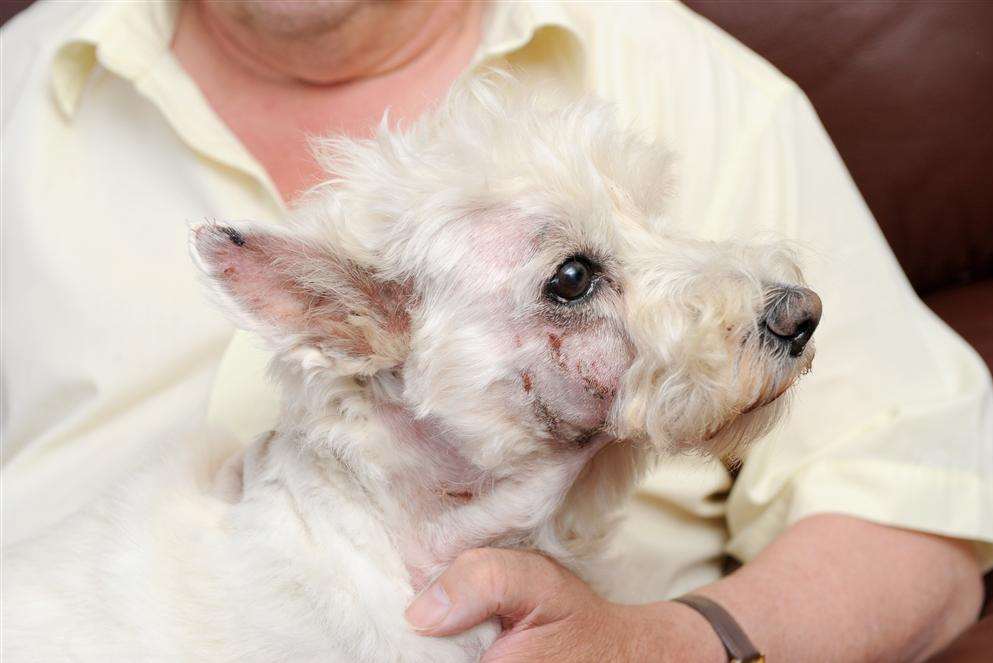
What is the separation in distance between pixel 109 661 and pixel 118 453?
43 centimetres

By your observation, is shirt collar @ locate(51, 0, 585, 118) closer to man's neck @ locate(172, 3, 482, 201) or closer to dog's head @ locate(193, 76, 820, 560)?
man's neck @ locate(172, 3, 482, 201)

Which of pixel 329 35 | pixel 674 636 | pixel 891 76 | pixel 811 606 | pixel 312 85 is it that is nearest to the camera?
pixel 674 636

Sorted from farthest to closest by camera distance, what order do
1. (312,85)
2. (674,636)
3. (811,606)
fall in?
(312,85), (811,606), (674,636)

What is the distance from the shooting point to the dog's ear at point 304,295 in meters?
0.86

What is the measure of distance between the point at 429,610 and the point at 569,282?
293 mm

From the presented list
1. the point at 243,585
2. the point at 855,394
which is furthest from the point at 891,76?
the point at 243,585

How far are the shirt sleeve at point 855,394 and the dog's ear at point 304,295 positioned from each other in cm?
53

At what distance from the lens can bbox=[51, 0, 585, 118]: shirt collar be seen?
133 centimetres

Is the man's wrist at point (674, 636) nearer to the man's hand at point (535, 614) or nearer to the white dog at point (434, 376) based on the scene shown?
the man's hand at point (535, 614)

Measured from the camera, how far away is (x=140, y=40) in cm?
136

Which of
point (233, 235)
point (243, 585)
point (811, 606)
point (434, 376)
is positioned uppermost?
point (233, 235)

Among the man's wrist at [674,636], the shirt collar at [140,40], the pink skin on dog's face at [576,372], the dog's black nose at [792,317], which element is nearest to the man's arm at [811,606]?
the man's wrist at [674,636]

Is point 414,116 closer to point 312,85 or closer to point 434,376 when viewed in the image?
point 312,85

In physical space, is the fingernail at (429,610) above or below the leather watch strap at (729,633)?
above
